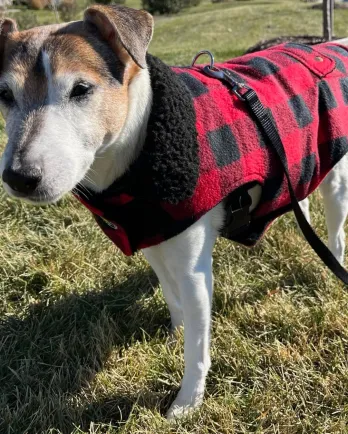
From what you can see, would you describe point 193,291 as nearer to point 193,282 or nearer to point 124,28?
point 193,282

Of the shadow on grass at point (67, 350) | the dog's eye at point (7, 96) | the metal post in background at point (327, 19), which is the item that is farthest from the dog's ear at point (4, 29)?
the metal post in background at point (327, 19)

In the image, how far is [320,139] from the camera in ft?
8.86

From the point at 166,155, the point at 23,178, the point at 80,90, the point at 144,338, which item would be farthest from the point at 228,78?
the point at 144,338

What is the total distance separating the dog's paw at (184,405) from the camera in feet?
8.36

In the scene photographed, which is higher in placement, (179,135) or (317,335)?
(179,135)

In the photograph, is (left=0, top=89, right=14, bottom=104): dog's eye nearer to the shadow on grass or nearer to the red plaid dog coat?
the red plaid dog coat

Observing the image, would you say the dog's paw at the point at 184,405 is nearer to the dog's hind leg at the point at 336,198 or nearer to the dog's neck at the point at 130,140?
the dog's neck at the point at 130,140

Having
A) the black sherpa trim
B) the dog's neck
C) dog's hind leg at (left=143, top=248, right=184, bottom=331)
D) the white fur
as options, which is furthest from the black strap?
dog's hind leg at (left=143, top=248, right=184, bottom=331)

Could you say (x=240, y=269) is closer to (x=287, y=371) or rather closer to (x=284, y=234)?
(x=284, y=234)

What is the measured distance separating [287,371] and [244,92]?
150 centimetres

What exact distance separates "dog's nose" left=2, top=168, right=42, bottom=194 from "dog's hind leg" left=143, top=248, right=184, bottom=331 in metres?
0.88

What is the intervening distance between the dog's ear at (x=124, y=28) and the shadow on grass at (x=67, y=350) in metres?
1.68

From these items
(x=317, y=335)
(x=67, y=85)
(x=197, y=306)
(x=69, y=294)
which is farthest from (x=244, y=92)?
(x=69, y=294)

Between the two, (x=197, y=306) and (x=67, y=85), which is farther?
(x=197, y=306)
